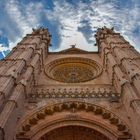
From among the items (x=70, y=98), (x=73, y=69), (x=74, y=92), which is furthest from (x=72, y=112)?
(x=73, y=69)

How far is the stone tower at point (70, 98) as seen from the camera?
11.8m

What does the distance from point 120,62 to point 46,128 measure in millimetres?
5861

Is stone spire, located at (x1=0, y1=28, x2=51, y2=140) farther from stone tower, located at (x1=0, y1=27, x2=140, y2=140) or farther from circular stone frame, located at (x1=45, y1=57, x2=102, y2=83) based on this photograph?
circular stone frame, located at (x1=45, y1=57, x2=102, y2=83)

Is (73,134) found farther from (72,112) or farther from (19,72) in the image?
(19,72)

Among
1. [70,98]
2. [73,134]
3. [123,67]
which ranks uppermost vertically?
[123,67]

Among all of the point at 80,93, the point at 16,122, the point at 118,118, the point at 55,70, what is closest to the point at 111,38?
the point at 55,70

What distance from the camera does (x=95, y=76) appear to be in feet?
56.4

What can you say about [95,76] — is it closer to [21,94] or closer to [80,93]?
[80,93]

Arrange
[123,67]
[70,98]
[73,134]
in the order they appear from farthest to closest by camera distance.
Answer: [123,67] < [70,98] < [73,134]

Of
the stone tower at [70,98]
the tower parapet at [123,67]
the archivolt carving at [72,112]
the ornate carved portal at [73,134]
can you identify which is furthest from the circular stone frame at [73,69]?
the ornate carved portal at [73,134]

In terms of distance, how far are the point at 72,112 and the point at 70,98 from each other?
0.90 m

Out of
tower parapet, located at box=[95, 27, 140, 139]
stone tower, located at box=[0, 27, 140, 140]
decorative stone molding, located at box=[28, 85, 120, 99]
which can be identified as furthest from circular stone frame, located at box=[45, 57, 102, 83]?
decorative stone molding, located at box=[28, 85, 120, 99]

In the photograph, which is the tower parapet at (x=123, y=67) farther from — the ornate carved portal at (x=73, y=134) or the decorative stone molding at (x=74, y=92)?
the ornate carved portal at (x=73, y=134)

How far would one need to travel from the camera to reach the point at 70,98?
1383cm
